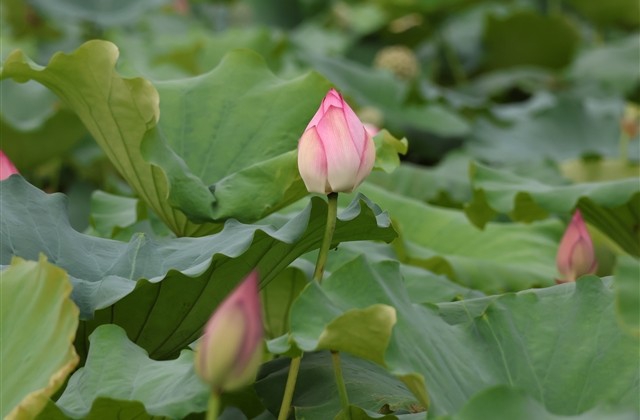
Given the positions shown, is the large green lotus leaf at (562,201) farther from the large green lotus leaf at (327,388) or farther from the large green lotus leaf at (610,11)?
the large green lotus leaf at (610,11)

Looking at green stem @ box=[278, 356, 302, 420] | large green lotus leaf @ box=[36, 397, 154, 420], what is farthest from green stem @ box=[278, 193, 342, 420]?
large green lotus leaf @ box=[36, 397, 154, 420]

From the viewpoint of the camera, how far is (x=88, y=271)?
108 cm

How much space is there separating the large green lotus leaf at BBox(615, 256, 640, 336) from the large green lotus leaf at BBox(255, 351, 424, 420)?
22 centimetres

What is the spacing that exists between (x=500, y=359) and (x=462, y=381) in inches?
2.5

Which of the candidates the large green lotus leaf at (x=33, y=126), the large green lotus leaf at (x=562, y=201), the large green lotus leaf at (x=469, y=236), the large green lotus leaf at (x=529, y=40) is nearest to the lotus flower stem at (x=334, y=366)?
the large green lotus leaf at (x=562, y=201)

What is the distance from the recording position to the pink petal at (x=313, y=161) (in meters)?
1.02

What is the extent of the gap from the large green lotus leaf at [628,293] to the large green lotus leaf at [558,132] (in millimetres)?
2060

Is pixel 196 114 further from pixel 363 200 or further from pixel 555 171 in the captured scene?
pixel 555 171

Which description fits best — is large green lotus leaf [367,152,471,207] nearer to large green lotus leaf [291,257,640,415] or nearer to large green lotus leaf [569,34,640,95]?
large green lotus leaf [291,257,640,415]

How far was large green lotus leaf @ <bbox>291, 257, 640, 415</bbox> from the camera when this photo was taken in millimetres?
923

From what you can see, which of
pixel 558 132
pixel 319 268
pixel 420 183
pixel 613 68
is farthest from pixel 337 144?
pixel 613 68

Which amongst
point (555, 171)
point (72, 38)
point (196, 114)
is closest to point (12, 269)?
point (196, 114)

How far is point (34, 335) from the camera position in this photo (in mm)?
913

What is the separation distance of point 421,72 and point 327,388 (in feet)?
9.84
